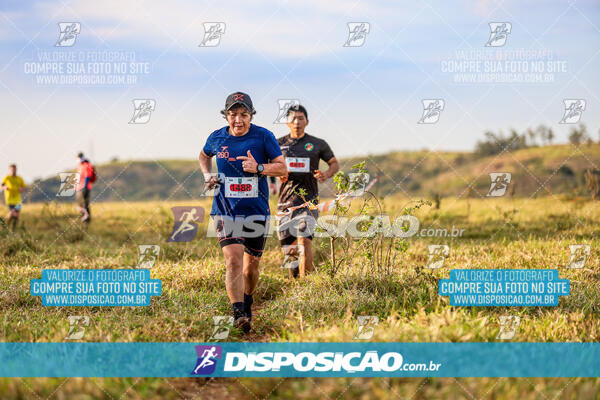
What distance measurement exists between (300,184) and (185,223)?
4427 mm

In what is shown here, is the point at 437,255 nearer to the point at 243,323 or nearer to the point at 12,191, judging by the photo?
the point at 243,323

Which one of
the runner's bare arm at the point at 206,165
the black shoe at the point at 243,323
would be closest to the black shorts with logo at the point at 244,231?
the runner's bare arm at the point at 206,165

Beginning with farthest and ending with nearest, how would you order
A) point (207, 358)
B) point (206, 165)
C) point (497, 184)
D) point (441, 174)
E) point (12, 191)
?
point (441, 174)
point (12, 191)
point (497, 184)
point (206, 165)
point (207, 358)

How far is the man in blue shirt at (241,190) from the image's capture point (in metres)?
5.18

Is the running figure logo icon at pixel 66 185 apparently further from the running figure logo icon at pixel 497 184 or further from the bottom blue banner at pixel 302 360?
the running figure logo icon at pixel 497 184

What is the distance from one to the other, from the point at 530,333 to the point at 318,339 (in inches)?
84.1

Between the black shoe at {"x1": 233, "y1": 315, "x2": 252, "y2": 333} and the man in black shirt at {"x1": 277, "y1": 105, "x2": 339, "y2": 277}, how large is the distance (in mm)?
2043

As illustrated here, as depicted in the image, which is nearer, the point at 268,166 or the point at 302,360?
the point at 302,360

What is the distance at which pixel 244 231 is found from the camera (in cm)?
533

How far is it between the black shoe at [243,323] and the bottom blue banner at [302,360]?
717mm

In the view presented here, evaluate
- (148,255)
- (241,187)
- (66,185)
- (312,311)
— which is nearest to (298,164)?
(241,187)

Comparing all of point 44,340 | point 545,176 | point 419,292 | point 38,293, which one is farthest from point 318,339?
point 545,176

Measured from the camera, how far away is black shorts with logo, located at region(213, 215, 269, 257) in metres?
5.24

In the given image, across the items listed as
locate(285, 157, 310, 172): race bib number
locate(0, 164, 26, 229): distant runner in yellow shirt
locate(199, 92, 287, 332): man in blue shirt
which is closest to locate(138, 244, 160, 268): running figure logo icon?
locate(285, 157, 310, 172): race bib number
